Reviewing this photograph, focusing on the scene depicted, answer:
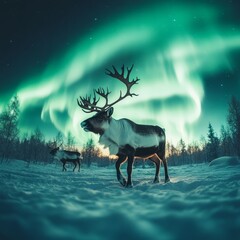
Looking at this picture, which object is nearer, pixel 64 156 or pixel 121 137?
pixel 121 137

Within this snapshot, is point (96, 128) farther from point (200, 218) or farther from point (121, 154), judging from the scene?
point (200, 218)

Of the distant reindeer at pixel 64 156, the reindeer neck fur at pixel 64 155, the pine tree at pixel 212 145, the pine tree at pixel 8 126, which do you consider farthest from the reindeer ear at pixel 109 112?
the pine tree at pixel 212 145

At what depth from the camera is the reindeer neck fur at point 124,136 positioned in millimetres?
4681

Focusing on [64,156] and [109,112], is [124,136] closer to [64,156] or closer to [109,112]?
[109,112]

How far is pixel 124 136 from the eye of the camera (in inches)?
184

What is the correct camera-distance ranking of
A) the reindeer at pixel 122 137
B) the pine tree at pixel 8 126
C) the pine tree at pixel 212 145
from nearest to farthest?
the reindeer at pixel 122 137
the pine tree at pixel 8 126
the pine tree at pixel 212 145

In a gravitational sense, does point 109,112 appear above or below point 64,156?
above

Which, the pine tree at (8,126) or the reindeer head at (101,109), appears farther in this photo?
the pine tree at (8,126)

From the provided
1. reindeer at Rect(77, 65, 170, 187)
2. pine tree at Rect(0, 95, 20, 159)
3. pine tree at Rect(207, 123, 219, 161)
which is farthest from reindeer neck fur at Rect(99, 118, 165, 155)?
pine tree at Rect(207, 123, 219, 161)

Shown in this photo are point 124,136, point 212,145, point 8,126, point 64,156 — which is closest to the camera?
point 124,136

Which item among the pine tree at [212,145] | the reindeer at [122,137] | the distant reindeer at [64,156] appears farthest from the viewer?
the pine tree at [212,145]

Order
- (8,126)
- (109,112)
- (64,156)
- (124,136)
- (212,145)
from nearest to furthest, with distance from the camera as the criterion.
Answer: (124,136) < (109,112) < (64,156) < (8,126) < (212,145)

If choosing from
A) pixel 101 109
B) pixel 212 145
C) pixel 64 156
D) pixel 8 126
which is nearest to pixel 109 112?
pixel 101 109

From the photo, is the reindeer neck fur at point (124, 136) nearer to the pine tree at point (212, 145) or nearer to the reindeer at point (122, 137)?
the reindeer at point (122, 137)
